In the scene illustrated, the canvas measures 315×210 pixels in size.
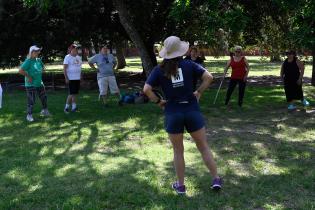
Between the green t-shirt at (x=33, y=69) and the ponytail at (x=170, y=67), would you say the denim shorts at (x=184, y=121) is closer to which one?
the ponytail at (x=170, y=67)

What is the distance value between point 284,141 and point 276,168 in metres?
1.88

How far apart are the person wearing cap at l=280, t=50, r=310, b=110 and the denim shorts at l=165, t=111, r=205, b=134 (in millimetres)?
6693

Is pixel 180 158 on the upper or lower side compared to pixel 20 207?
upper

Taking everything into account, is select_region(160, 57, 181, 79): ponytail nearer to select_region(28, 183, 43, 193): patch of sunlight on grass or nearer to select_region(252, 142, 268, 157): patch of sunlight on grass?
select_region(28, 183, 43, 193): patch of sunlight on grass

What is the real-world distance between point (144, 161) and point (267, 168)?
1775mm

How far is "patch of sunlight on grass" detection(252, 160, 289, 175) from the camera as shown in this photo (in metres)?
6.64

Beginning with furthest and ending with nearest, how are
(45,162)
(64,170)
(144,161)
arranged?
(45,162)
(144,161)
(64,170)

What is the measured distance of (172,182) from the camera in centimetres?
624

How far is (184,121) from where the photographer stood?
5488 mm

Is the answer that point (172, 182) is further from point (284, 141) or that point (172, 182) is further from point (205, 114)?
point (205, 114)

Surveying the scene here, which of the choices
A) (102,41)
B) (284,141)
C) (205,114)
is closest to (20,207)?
(284,141)

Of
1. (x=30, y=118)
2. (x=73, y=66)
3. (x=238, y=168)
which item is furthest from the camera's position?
(x=73, y=66)

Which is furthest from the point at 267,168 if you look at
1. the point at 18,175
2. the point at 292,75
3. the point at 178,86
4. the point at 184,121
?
the point at 292,75

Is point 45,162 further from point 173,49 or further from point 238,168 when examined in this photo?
point 173,49
